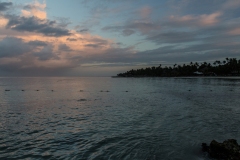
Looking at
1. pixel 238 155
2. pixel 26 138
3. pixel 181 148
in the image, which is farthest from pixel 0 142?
pixel 238 155

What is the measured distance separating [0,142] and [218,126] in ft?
65.5

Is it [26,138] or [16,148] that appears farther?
[26,138]

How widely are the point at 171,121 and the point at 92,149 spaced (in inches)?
449

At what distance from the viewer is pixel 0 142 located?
14070 millimetres

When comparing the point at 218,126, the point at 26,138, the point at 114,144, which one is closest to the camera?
the point at 114,144

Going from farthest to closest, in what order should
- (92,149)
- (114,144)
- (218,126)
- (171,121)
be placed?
(171,121), (218,126), (114,144), (92,149)

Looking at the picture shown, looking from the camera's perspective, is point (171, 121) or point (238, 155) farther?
point (171, 121)

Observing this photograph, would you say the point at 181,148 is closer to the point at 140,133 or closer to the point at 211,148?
the point at 211,148

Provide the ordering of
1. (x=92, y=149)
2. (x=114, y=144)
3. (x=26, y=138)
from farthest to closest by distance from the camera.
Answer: (x=26, y=138)
(x=114, y=144)
(x=92, y=149)

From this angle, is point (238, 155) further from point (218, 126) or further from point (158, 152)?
point (218, 126)

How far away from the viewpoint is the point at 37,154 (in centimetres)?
1190

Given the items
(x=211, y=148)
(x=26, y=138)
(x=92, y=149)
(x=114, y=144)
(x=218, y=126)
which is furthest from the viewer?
(x=218, y=126)

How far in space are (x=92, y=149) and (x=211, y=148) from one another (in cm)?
794

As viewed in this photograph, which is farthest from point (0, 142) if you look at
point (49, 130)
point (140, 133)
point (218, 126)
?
point (218, 126)
